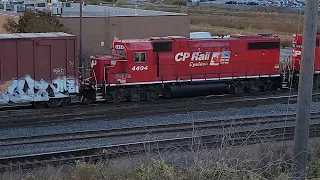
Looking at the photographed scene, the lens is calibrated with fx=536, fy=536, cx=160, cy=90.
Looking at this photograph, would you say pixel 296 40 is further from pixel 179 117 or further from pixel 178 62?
pixel 179 117

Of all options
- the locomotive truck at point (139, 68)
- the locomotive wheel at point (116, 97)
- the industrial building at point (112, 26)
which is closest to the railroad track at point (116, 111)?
the locomotive wheel at point (116, 97)

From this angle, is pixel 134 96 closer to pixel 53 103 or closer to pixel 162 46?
pixel 162 46

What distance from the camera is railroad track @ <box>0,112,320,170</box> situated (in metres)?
14.8

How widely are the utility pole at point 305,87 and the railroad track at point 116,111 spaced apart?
1158 cm

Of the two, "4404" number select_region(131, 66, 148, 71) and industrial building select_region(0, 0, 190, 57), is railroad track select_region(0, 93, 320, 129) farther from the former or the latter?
industrial building select_region(0, 0, 190, 57)

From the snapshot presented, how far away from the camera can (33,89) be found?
22406mm

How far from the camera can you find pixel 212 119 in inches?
831

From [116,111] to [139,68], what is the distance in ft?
10.4

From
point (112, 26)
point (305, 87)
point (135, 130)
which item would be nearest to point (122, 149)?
point (135, 130)

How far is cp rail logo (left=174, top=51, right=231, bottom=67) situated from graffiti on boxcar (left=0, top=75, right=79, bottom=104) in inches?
217

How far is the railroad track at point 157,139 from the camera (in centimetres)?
1476

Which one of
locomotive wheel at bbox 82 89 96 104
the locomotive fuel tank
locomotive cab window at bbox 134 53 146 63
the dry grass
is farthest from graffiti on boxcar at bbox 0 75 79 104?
the dry grass

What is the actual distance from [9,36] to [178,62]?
799cm

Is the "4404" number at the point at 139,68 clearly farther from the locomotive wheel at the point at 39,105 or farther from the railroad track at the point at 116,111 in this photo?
the locomotive wheel at the point at 39,105
